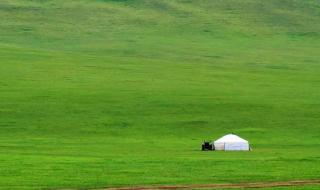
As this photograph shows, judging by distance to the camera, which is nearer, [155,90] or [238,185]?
[238,185]

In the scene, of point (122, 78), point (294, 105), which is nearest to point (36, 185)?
point (294, 105)

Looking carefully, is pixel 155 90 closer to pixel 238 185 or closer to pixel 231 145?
pixel 231 145

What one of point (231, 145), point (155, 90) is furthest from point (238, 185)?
point (155, 90)

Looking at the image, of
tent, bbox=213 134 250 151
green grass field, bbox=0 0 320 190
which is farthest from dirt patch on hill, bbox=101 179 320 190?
tent, bbox=213 134 250 151

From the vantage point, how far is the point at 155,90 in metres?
52.1

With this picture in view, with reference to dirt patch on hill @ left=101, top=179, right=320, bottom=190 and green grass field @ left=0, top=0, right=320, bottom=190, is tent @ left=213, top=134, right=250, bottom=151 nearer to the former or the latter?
green grass field @ left=0, top=0, right=320, bottom=190

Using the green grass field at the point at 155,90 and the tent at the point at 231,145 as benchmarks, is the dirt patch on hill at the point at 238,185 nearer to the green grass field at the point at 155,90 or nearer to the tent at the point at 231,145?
the green grass field at the point at 155,90

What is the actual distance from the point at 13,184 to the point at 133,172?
3.68 metres

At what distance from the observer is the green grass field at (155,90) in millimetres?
27016

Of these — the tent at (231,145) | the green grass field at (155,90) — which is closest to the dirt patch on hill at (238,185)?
the green grass field at (155,90)

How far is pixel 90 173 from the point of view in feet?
81.7

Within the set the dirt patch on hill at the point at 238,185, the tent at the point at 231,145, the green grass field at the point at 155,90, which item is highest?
the green grass field at the point at 155,90

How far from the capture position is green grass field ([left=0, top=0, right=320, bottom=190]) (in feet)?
88.6

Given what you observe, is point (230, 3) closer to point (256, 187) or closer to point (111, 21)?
point (111, 21)
